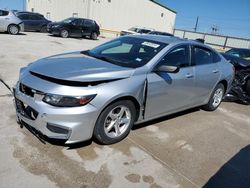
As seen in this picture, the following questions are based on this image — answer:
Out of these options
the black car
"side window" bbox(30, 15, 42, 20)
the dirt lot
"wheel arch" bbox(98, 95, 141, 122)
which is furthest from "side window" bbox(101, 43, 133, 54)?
"side window" bbox(30, 15, 42, 20)

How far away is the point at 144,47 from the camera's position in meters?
4.51

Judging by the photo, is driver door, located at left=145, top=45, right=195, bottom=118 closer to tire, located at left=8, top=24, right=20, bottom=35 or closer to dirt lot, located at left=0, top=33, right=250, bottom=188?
dirt lot, located at left=0, top=33, right=250, bottom=188

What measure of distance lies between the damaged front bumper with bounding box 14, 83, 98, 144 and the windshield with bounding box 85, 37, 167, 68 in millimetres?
1099

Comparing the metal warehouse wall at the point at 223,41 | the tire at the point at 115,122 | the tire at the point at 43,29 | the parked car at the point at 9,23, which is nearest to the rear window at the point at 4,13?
Answer: the parked car at the point at 9,23

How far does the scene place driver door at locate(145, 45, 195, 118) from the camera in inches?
163

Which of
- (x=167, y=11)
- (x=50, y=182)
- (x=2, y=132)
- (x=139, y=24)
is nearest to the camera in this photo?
(x=50, y=182)

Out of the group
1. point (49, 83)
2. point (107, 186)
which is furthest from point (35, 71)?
point (107, 186)

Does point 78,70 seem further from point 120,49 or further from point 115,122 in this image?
point 120,49

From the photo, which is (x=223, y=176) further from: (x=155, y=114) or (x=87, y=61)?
(x=87, y=61)

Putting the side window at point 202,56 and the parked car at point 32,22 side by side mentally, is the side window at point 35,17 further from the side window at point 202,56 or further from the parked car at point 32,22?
the side window at point 202,56

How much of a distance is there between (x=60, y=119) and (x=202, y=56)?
10.9 feet

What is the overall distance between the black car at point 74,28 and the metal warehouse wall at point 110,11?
865 centimetres

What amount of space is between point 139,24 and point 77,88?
3303 centimetres

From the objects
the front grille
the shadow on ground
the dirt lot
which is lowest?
the shadow on ground
